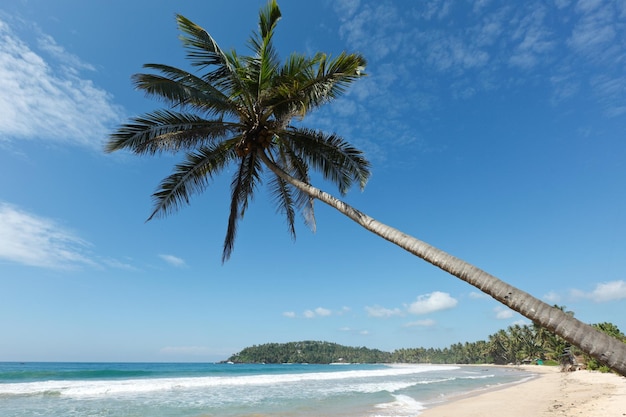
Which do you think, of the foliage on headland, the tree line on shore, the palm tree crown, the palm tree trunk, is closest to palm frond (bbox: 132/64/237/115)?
the palm tree crown

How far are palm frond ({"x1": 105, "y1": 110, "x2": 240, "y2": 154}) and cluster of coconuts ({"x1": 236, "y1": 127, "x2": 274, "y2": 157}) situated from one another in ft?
1.35

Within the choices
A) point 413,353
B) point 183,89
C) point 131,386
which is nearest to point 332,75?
point 183,89

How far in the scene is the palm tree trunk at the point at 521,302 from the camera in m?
2.82

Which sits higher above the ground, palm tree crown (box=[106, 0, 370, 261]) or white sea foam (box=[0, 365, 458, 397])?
palm tree crown (box=[106, 0, 370, 261])

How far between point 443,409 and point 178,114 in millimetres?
13884

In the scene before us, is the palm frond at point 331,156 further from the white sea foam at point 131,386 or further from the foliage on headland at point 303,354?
the foliage on headland at point 303,354

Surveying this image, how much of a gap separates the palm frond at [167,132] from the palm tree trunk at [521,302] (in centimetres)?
416

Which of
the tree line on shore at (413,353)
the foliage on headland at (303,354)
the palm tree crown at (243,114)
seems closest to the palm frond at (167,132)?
the palm tree crown at (243,114)

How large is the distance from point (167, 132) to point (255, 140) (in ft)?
6.48

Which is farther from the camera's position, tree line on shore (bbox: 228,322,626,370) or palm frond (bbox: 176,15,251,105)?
tree line on shore (bbox: 228,322,626,370)

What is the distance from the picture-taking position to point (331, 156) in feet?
27.0

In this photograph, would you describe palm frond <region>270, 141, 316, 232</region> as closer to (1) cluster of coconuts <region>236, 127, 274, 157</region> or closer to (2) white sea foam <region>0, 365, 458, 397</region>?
(1) cluster of coconuts <region>236, 127, 274, 157</region>

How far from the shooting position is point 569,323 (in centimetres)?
312

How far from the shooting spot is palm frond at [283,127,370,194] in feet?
26.3
